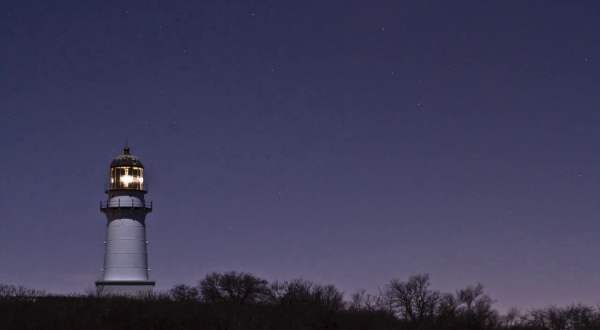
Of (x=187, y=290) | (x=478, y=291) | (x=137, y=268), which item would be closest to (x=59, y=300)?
(x=137, y=268)

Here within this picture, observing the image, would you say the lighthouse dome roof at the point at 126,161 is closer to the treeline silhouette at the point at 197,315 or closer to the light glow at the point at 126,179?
the light glow at the point at 126,179

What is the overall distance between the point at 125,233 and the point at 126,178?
390 centimetres

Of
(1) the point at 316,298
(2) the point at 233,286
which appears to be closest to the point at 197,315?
(1) the point at 316,298

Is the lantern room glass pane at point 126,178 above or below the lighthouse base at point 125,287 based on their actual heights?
above

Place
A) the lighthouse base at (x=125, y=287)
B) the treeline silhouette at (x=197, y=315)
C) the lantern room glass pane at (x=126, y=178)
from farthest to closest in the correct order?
the lantern room glass pane at (x=126, y=178) < the lighthouse base at (x=125, y=287) < the treeline silhouette at (x=197, y=315)

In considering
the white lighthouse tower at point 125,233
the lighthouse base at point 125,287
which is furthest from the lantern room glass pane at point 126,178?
the lighthouse base at point 125,287

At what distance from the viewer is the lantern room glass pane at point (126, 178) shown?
2408 inches

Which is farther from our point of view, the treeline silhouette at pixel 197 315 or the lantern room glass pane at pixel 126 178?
the lantern room glass pane at pixel 126 178

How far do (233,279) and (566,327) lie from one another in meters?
26.0

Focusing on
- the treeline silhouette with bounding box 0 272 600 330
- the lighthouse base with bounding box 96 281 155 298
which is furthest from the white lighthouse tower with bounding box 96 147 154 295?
the treeline silhouette with bounding box 0 272 600 330

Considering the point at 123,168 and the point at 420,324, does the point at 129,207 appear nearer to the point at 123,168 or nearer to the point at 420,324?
the point at 123,168

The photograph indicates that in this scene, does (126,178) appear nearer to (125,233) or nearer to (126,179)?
(126,179)

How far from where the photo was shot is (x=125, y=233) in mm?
A: 59844

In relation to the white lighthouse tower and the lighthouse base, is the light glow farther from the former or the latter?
the lighthouse base
